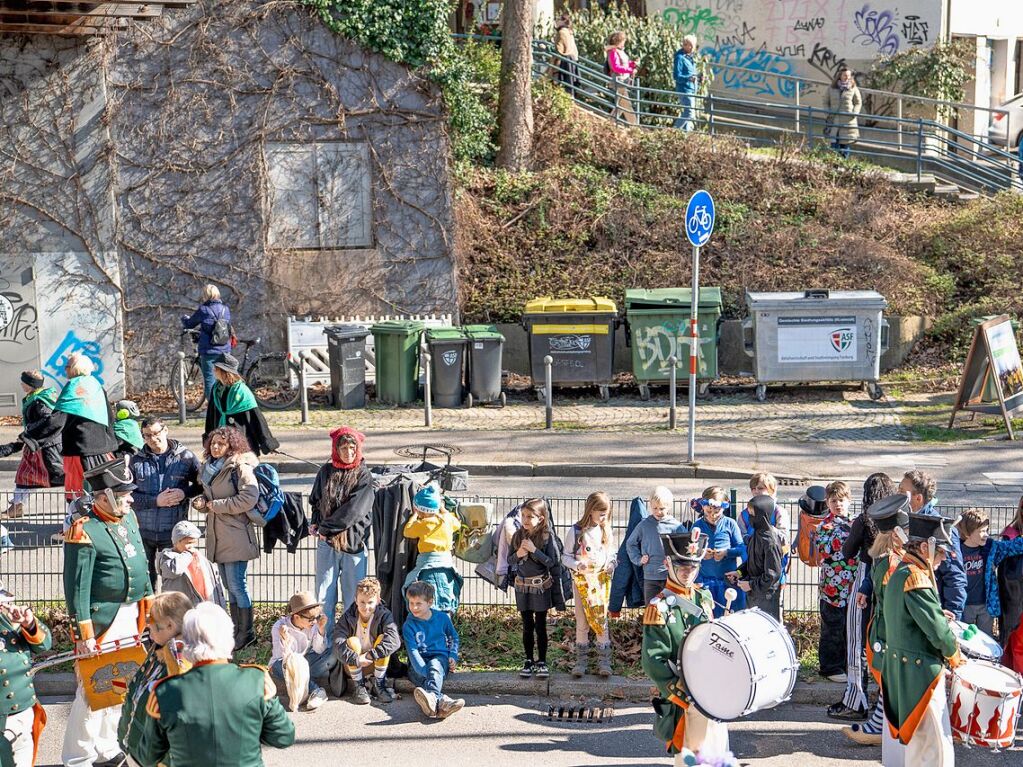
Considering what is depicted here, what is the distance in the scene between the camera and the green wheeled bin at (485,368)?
1912 centimetres

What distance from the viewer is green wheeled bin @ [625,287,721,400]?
19281mm

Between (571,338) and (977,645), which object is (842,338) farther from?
(977,645)

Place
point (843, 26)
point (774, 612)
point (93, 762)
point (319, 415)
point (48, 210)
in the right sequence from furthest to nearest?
point (843, 26), point (48, 210), point (319, 415), point (774, 612), point (93, 762)

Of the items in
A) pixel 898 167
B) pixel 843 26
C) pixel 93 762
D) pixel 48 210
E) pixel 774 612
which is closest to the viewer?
pixel 93 762

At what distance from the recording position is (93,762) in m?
8.17

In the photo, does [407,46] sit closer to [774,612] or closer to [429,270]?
[429,270]

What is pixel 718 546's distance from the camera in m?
9.09

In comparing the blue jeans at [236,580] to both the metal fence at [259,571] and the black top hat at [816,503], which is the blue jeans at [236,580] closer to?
the metal fence at [259,571]

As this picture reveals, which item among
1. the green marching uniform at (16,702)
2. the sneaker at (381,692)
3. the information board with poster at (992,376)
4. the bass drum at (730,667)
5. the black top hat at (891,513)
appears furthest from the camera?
the information board with poster at (992,376)

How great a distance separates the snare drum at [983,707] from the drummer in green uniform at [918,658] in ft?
0.44

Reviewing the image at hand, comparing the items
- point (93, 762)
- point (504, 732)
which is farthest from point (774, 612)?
point (93, 762)

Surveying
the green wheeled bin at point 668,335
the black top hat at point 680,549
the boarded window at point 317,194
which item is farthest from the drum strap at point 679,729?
the boarded window at point 317,194

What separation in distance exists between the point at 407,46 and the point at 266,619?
42.8ft

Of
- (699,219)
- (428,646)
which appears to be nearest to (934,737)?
(428,646)
